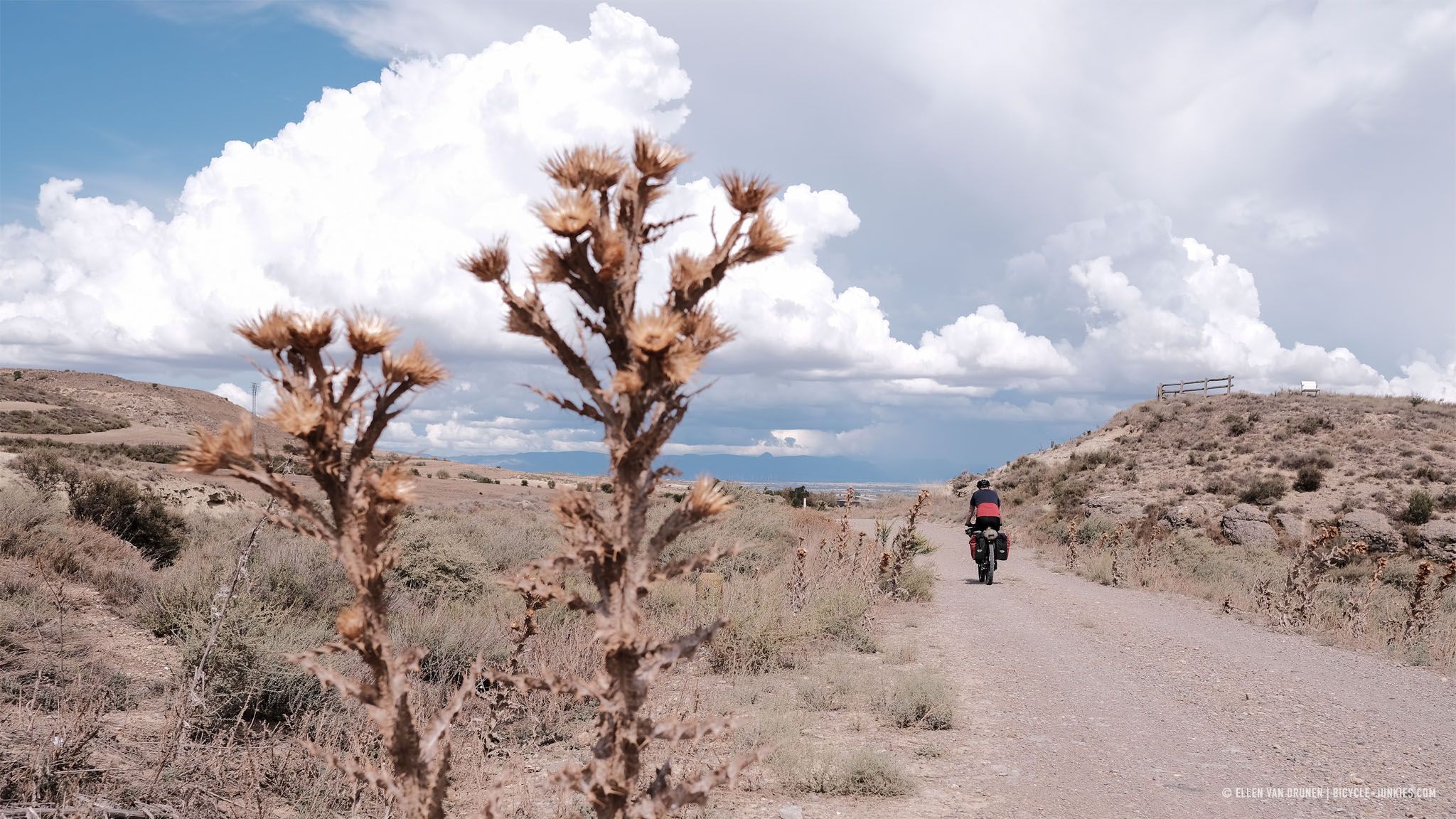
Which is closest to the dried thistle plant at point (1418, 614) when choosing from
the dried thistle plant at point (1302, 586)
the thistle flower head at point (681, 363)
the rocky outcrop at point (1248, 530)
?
the dried thistle plant at point (1302, 586)

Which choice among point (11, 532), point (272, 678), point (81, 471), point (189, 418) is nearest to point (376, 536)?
point (272, 678)

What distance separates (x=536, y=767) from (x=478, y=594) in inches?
183

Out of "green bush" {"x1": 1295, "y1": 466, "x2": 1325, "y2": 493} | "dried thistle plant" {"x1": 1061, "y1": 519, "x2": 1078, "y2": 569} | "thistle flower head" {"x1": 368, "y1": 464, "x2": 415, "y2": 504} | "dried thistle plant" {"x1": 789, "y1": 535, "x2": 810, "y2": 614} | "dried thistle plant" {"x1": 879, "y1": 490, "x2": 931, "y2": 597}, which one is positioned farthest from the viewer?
"green bush" {"x1": 1295, "y1": 466, "x2": 1325, "y2": 493}

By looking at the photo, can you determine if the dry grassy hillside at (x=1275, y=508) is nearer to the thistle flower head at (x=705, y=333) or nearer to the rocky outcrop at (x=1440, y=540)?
the rocky outcrop at (x=1440, y=540)

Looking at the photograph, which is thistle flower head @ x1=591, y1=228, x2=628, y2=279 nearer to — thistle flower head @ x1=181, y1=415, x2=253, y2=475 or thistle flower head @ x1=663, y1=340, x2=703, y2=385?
thistle flower head @ x1=663, y1=340, x2=703, y2=385

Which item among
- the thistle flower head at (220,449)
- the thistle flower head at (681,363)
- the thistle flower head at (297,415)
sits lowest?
the thistle flower head at (220,449)

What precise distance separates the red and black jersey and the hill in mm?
9946

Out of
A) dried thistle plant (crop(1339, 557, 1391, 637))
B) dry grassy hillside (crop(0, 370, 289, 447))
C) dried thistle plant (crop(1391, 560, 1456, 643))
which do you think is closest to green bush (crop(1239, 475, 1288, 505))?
dried thistle plant (crop(1339, 557, 1391, 637))

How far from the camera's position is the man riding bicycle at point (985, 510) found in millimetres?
14984

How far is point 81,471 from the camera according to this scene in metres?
13.0

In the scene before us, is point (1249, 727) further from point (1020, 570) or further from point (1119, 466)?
point (1119, 466)

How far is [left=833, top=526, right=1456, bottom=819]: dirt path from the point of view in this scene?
5188 mm

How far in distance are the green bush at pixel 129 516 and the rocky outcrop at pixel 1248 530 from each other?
2229cm

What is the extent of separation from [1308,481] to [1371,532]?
10.5 m
